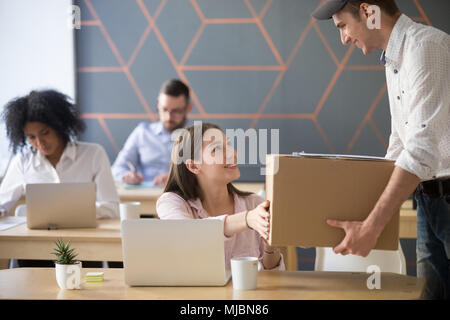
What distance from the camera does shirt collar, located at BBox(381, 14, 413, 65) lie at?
5.90 ft

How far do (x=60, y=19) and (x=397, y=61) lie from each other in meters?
3.32

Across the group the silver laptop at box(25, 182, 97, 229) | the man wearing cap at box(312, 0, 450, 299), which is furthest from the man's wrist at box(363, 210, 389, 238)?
the silver laptop at box(25, 182, 97, 229)

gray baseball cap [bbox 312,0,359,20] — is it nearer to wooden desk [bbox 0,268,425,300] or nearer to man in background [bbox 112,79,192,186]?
wooden desk [bbox 0,268,425,300]

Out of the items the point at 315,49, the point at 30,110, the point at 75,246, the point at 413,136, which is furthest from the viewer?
the point at 315,49

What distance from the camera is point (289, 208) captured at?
5.11ft

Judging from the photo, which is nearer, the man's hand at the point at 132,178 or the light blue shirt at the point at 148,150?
the man's hand at the point at 132,178

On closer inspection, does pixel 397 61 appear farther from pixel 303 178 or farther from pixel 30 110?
pixel 30 110

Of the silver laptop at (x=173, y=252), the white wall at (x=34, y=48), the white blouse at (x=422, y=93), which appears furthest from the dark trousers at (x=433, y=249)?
the white wall at (x=34, y=48)

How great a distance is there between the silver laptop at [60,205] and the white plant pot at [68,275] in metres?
0.98

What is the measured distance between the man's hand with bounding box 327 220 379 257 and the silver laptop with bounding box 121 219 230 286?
1.05ft

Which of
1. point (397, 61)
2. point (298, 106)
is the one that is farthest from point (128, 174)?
point (397, 61)

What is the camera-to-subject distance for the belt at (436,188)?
5.94 ft
